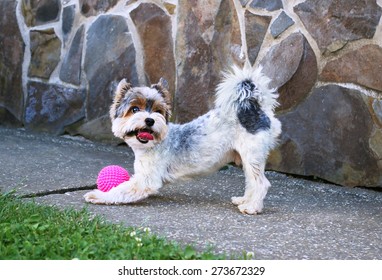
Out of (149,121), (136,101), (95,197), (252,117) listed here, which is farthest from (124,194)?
(252,117)

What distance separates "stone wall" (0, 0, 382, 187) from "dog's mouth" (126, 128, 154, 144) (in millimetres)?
1682

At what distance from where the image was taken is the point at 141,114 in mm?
4504

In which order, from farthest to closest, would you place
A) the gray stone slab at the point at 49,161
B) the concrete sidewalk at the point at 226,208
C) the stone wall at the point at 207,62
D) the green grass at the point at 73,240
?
the stone wall at the point at 207,62 < the gray stone slab at the point at 49,161 < the concrete sidewalk at the point at 226,208 < the green grass at the point at 73,240

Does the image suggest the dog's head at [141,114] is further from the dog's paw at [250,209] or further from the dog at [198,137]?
the dog's paw at [250,209]

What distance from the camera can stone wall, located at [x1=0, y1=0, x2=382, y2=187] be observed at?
5391 mm

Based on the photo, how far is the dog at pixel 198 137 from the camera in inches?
179

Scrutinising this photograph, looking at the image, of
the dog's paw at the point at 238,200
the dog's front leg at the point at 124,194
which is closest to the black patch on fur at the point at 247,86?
the dog's paw at the point at 238,200

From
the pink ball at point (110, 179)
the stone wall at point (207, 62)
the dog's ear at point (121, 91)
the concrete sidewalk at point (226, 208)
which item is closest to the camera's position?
the concrete sidewalk at point (226, 208)

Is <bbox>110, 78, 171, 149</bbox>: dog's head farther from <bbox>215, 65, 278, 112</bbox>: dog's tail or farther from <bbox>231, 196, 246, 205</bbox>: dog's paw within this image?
<bbox>231, 196, 246, 205</bbox>: dog's paw

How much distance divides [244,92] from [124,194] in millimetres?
1098

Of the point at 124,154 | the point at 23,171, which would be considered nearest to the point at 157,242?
the point at 23,171

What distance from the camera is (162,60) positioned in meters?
6.62

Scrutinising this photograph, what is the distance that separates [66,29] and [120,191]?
11.3ft

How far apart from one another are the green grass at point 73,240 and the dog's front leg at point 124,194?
0.44 m
